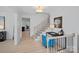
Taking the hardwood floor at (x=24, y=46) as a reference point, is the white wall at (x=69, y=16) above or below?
above

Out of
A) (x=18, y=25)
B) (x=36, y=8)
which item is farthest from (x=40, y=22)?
(x=18, y=25)

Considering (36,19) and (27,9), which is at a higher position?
(27,9)

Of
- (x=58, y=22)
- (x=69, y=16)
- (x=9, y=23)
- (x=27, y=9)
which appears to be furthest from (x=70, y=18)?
(x=9, y=23)

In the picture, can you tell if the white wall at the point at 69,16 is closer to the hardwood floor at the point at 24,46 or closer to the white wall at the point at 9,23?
the hardwood floor at the point at 24,46

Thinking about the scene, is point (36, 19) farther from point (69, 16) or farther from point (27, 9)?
point (69, 16)

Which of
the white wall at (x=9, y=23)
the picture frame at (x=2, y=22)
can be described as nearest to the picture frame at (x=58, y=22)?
the white wall at (x=9, y=23)

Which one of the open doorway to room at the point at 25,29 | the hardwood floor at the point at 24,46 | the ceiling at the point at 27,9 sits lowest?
the hardwood floor at the point at 24,46

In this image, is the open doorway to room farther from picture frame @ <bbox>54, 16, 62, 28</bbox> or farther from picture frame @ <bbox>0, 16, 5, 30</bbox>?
picture frame @ <bbox>54, 16, 62, 28</bbox>

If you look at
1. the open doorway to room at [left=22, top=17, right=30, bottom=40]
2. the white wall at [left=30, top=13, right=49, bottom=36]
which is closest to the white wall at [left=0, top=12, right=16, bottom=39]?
the open doorway to room at [left=22, top=17, right=30, bottom=40]

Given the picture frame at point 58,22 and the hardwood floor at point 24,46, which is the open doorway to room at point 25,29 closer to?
the hardwood floor at point 24,46

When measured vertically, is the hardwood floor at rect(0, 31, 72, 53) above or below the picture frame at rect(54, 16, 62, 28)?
below

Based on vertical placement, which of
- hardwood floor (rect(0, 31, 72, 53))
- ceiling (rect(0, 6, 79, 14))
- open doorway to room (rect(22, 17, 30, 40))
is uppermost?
ceiling (rect(0, 6, 79, 14))

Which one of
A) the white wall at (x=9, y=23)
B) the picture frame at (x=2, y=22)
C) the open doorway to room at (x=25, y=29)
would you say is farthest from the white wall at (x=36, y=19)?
the picture frame at (x=2, y=22)
